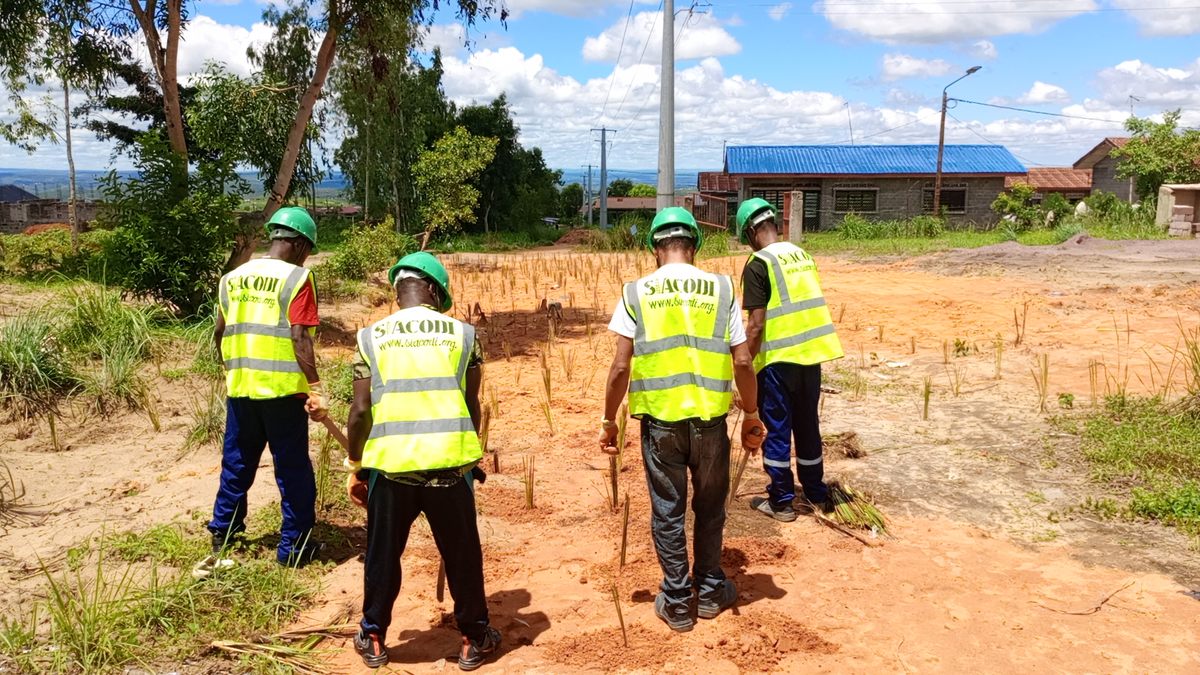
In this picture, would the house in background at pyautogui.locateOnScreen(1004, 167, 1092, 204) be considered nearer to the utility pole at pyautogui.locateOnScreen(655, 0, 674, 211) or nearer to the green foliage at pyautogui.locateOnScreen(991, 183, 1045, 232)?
the green foliage at pyautogui.locateOnScreen(991, 183, 1045, 232)

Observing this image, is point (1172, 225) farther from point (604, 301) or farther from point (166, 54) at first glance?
point (166, 54)

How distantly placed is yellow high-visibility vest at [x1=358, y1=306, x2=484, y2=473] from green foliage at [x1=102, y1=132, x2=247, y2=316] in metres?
7.87

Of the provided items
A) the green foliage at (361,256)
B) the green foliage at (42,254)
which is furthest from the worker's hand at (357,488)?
the green foliage at (42,254)

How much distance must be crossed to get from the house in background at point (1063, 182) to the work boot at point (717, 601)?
44.6 meters

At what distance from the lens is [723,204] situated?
102 ft

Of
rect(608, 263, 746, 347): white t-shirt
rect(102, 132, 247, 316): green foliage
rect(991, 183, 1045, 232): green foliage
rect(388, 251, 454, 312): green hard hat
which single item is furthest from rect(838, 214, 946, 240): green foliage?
rect(388, 251, 454, 312): green hard hat

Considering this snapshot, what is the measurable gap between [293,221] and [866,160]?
106 ft

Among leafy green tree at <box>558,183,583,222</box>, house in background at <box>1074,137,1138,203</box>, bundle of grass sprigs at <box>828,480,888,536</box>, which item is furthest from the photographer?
leafy green tree at <box>558,183,583,222</box>

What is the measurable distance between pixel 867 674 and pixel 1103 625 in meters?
1.19

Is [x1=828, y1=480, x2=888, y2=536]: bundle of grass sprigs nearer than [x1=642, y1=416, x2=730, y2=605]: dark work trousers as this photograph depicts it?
No

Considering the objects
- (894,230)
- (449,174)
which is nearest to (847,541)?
(449,174)

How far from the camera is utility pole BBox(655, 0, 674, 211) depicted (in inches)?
424

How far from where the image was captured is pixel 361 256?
1700cm

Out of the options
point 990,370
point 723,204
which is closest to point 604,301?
point 990,370
